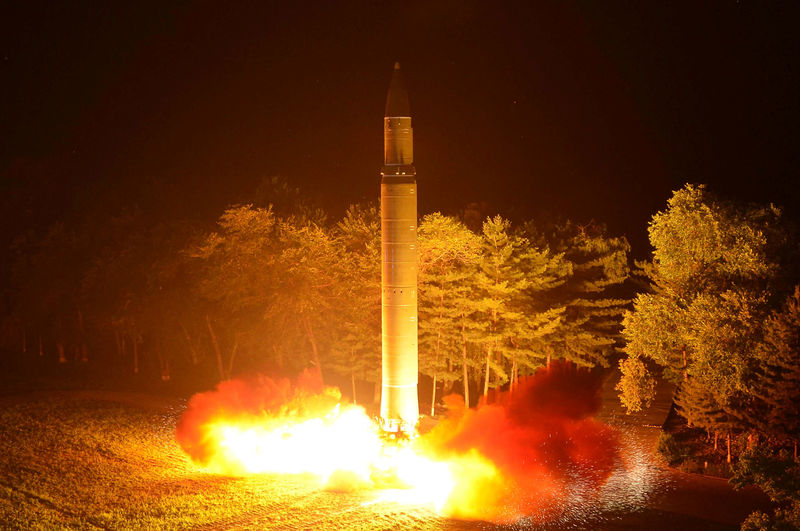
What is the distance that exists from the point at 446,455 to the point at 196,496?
9.79m

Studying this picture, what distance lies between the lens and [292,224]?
45188 millimetres

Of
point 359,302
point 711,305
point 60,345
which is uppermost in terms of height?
point 359,302

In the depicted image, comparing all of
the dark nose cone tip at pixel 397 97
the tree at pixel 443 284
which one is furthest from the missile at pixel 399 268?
the tree at pixel 443 284

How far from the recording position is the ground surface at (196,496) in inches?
1019

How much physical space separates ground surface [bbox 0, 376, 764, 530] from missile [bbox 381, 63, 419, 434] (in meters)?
4.31

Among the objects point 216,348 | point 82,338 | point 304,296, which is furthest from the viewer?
point 82,338

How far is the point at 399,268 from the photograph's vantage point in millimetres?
31000

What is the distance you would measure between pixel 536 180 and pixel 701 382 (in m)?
94.7

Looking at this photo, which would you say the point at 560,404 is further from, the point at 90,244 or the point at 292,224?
the point at 90,244

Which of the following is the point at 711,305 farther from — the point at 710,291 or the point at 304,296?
the point at 304,296

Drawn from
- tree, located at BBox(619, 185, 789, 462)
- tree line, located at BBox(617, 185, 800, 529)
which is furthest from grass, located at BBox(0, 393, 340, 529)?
tree line, located at BBox(617, 185, 800, 529)

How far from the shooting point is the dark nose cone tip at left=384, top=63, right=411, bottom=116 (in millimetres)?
30547

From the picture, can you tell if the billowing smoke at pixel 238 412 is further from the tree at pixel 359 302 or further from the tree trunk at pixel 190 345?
the tree trunk at pixel 190 345

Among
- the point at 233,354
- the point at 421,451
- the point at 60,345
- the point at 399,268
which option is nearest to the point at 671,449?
the point at 421,451
